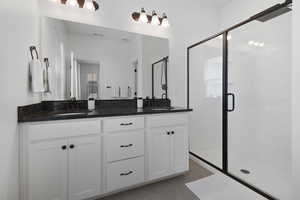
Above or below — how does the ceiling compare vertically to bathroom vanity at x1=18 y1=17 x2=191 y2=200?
above

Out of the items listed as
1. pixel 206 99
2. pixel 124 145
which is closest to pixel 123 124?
pixel 124 145

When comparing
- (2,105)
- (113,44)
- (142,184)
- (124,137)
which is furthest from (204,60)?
(2,105)

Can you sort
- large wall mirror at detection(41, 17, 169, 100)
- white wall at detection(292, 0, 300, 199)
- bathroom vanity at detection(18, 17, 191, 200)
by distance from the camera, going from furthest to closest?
1. large wall mirror at detection(41, 17, 169, 100)
2. bathroom vanity at detection(18, 17, 191, 200)
3. white wall at detection(292, 0, 300, 199)

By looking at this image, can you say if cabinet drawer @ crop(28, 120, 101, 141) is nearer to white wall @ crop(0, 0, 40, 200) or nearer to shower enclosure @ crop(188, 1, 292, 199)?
white wall @ crop(0, 0, 40, 200)

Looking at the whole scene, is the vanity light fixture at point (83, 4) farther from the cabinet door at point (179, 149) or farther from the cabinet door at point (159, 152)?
the cabinet door at point (179, 149)

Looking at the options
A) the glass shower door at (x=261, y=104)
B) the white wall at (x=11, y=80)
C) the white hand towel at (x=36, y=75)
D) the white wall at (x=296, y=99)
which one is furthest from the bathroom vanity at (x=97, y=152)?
the white wall at (x=296, y=99)

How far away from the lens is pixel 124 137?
1.62 meters

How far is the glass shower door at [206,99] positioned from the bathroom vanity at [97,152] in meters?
0.67

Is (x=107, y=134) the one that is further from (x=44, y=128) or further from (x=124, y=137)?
(x=44, y=128)

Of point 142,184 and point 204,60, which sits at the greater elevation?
point 204,60

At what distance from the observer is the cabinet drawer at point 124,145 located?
156 centimetres

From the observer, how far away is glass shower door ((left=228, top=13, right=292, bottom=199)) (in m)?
1.88

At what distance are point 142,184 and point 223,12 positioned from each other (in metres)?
3.10

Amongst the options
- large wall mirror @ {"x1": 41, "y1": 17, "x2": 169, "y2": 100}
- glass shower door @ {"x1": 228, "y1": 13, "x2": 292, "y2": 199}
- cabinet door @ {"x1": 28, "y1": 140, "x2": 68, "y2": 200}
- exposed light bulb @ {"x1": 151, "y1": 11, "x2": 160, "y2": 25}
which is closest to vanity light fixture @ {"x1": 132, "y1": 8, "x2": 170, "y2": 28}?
exposed light bulb @ {"x1": 151, "y1": 11, "x2": 160, "y2": 25}
